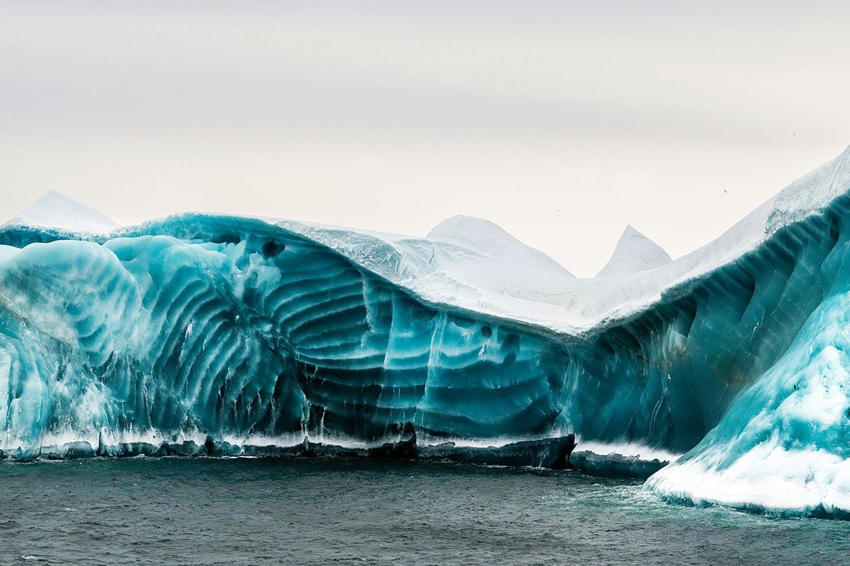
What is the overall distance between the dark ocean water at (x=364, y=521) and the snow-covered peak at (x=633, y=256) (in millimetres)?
6217

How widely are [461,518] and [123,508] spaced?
13.3ft

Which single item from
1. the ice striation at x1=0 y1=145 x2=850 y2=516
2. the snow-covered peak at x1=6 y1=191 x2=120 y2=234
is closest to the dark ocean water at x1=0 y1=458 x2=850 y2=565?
the ice striation at x1=0 y1=145 x2=850 y2=516

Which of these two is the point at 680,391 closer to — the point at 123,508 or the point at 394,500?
the point at 394,500

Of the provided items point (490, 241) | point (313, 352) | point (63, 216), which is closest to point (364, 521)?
point (313, 352)

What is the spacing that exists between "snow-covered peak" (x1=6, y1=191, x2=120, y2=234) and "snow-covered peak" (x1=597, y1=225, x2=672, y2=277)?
9398mm

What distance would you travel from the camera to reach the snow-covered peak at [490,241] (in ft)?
74.7

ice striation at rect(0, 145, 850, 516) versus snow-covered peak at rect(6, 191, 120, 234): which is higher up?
snow-covered peak at rect(6, 191, 120, 234)

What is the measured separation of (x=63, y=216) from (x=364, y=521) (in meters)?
11.0

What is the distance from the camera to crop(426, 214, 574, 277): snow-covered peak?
74.7 ft

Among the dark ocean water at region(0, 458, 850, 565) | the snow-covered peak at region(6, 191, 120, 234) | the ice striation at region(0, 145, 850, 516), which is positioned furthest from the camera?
the snow-covered peak at region(6, 191, 120, 234)

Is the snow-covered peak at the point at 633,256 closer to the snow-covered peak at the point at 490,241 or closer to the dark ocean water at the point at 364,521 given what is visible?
the snow-covered peak at the point at 490,241

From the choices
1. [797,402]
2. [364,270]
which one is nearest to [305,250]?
[364,270]

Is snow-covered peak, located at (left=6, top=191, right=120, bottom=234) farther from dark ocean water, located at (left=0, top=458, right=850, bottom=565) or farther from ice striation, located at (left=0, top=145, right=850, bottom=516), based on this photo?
dark ocean water, located at (left=0, top=458, right=850, bottom=565)

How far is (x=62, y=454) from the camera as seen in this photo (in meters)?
18.2
